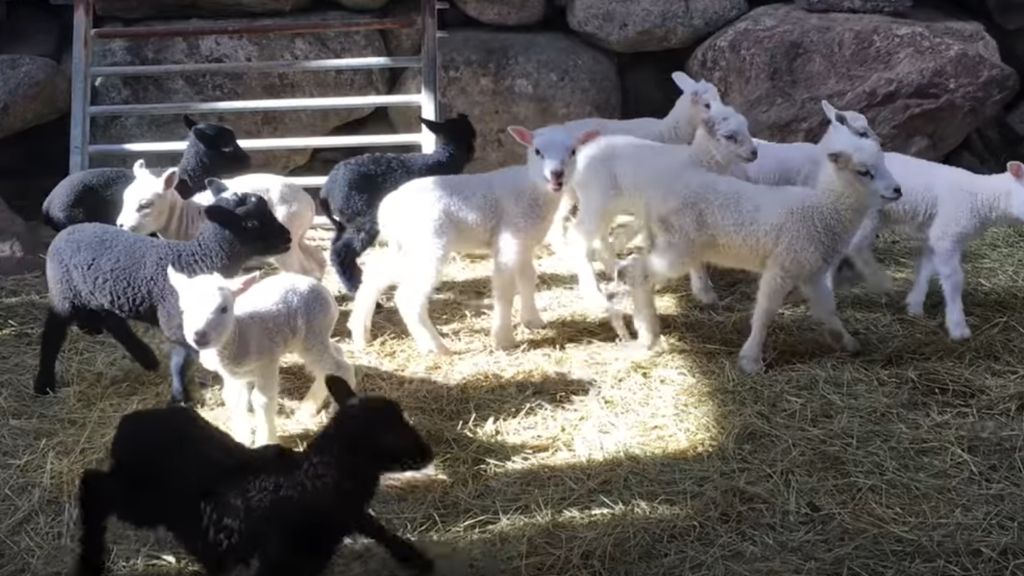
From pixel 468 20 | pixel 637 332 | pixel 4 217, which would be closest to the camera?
pixel 637 332

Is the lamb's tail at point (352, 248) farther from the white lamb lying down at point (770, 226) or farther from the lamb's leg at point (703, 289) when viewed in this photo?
the lamb's leg at point (703, 289)

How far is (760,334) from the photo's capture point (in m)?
4.66

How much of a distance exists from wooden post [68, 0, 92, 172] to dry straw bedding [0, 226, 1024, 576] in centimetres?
126

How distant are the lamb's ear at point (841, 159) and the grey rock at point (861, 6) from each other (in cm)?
307

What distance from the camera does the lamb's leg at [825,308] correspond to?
4.65 m

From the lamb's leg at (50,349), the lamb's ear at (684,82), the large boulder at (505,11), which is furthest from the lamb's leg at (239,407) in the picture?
the large boulder at (505,11)

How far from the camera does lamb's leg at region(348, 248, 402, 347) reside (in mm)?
4934

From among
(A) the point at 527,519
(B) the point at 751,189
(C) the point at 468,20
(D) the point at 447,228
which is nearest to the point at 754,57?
(C) the point at 468,20

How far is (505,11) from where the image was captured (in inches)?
292

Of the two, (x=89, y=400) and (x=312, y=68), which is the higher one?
(x=312, y=68)

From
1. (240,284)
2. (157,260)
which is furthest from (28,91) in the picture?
(240,284)

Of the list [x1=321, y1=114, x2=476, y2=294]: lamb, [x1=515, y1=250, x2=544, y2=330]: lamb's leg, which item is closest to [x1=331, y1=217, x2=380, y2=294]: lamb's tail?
[x1=321, y1=114, x2=476, y2=294]: lamb

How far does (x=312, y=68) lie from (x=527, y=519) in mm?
3804

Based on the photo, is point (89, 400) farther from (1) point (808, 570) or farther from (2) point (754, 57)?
(2) point (754, 57)
